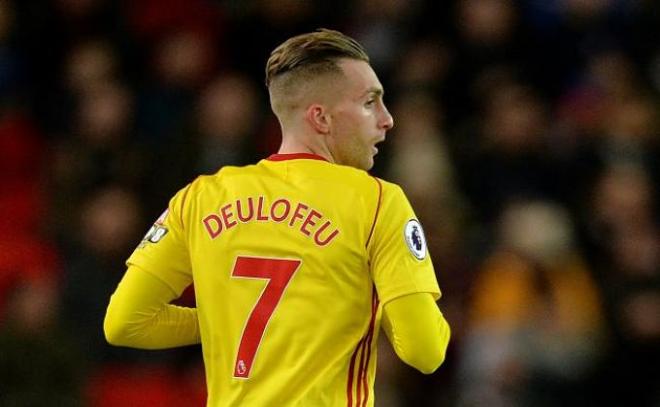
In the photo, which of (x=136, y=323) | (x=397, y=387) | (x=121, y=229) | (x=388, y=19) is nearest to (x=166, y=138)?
(x=121, y=229)

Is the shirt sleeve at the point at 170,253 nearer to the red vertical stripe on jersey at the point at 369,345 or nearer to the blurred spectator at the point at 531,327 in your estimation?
the red vertical stripe on jersey at the point at 369,345

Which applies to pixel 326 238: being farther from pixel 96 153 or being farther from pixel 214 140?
pixel 96 153

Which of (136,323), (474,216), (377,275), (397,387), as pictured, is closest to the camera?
(377,275)

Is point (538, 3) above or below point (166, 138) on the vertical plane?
above

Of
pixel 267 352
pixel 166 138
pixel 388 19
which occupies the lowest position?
pixel 267 352

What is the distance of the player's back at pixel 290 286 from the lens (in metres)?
4.06

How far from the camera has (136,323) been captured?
433 cm

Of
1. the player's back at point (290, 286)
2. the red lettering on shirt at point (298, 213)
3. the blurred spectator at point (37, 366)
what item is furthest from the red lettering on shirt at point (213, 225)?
the blurred spectator at point (37, 366)

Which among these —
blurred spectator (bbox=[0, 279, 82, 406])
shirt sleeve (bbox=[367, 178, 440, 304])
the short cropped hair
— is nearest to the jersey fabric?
shirt sleeve (bbox=[367, 178, 440, 304])

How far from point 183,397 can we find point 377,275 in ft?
16.6

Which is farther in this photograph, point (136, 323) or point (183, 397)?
point (183, 397)

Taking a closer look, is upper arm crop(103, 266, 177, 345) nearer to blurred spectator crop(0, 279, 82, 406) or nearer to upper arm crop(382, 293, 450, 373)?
upper arm crop(382, 293, 450, 373)

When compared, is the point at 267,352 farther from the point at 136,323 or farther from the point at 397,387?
the point at 397,387

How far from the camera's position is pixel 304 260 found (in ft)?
13.4
